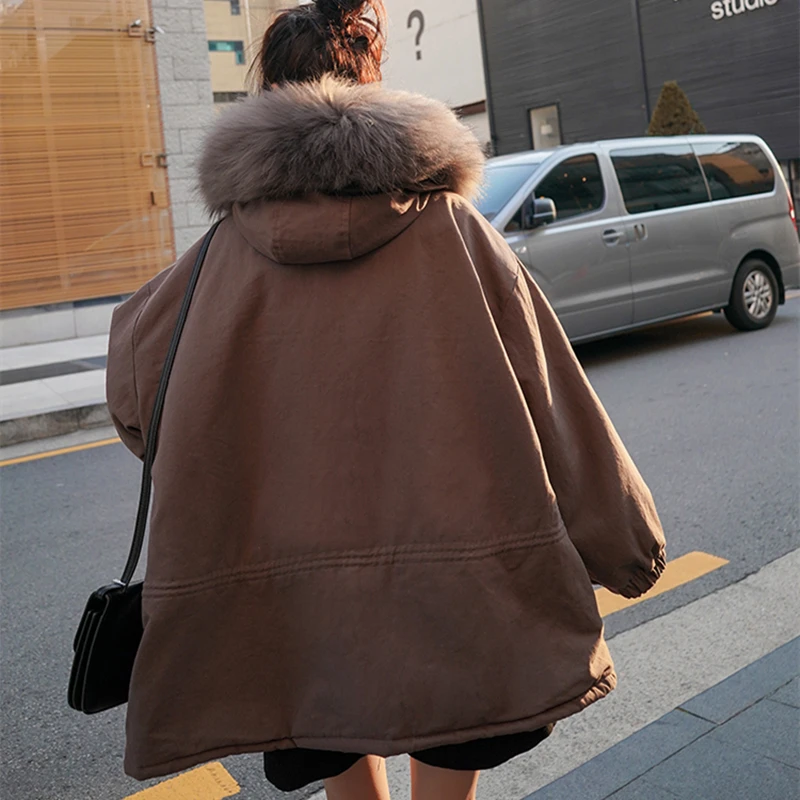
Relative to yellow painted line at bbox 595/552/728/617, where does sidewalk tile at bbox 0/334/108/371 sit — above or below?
above

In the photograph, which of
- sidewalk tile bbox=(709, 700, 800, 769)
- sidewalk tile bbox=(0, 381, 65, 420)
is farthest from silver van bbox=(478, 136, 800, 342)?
sidewalk tile bbox=(709, 700, 800, 769)

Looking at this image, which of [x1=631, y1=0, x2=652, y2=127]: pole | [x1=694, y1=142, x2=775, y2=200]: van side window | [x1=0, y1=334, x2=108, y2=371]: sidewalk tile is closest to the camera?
[x1=694, y1=142, x2=775, y2=200]: van side window

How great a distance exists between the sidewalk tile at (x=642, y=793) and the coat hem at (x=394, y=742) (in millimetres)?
1007

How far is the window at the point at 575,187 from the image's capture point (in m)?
8.28

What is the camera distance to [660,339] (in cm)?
969

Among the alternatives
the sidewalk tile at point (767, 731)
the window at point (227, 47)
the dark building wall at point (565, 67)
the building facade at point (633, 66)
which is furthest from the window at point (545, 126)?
the sidewalk tile at point (767, 731)

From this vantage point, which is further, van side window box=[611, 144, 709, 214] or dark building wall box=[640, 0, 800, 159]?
dark building wall box=[640, 0, 800, 159]

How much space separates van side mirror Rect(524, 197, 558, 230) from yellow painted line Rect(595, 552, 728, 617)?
412 cm

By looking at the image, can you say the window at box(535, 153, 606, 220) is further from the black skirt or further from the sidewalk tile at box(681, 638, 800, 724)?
the black skirt

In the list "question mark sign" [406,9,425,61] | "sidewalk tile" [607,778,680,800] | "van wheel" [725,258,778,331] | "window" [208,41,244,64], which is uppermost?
"question mark sign" [406,9,425,61]

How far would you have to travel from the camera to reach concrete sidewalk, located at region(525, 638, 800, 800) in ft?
8.04

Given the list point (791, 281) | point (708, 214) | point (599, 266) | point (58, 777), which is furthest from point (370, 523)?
point (791, 281)

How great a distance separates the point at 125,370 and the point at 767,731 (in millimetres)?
1911

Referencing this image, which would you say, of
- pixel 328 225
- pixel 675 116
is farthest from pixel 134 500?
pixel 675 116
